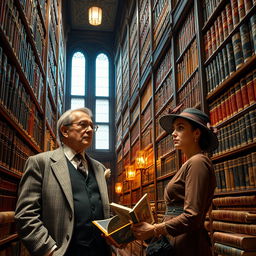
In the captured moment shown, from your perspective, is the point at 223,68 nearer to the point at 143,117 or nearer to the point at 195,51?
the point at 195,51

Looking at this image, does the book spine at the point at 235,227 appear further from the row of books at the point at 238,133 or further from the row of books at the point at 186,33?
the row of books at the point at 186,33

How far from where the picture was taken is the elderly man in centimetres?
175

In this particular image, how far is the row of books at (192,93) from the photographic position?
147 inches

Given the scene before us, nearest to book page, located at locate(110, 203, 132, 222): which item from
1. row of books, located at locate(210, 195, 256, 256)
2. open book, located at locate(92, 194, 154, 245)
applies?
open book, located at locate(92, 194, 154, 245)

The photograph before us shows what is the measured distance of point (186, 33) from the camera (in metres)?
4.29

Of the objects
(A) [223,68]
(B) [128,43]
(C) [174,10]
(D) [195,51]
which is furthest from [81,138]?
(B) [128,43]

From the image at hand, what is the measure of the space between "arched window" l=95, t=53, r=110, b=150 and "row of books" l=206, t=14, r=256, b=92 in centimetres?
861

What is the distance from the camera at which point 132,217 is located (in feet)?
5.50

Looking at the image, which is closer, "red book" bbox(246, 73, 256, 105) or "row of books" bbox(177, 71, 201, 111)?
"red book" bbox(246, 73, 256, 105)

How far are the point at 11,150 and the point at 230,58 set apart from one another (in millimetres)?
2199

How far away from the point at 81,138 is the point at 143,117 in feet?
16.4

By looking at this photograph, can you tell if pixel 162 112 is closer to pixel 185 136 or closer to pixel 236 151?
pixel 236 151

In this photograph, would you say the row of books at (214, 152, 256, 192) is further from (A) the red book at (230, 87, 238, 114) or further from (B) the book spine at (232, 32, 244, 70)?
(B) the book spine at (232, 32, 244, 70)

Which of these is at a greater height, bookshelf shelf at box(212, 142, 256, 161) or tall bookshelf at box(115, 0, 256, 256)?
tall bookshelf at box(115, 0, 256, 256)
